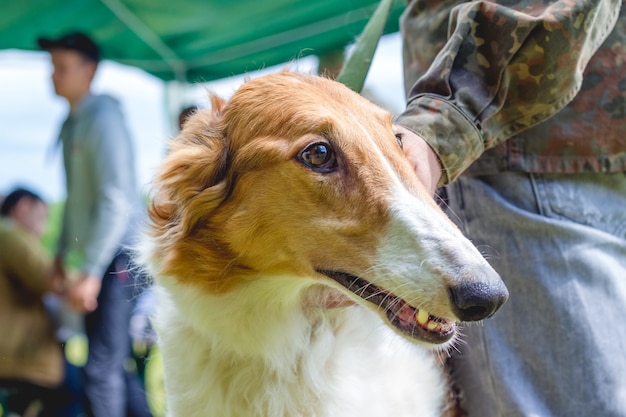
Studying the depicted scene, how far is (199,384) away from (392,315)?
27.1 inches

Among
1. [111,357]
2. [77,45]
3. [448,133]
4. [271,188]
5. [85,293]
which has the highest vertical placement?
[448,133]

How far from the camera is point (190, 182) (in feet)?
7.25

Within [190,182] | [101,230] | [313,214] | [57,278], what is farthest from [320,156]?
[57,278]

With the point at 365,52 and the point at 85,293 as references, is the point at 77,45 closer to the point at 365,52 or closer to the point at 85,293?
the point at 85,293

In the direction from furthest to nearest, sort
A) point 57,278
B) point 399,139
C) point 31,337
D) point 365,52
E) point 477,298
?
1. point 57,278
2. point 31,337
3. point 365,52
4. point 399,139
5. point 477,298

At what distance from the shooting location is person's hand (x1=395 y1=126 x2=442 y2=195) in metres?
1.89

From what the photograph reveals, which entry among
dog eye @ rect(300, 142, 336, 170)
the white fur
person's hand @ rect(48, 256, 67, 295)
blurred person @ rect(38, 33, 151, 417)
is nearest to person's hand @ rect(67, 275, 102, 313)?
blurred person @ rect(38, 33, 151, 417)

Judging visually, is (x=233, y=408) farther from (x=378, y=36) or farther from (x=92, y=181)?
(x=92, y=181)

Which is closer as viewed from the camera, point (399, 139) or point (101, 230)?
point (399, 139)

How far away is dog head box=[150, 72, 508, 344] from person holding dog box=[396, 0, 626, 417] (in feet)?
0.60

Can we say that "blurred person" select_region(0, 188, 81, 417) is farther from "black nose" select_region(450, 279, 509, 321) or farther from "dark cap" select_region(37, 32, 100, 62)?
"black nose" select_region(450, 279, 509, 321)

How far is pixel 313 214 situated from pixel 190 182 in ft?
1.68

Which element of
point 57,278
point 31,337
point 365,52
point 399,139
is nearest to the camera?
point 399,139

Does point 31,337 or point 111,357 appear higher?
point 111,357
